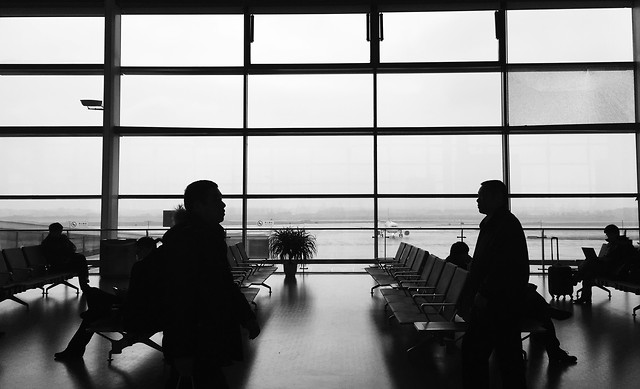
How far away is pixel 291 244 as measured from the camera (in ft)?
32.4

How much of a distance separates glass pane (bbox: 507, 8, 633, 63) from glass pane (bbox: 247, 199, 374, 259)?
4768mm

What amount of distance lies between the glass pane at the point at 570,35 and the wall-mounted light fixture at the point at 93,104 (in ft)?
29.7

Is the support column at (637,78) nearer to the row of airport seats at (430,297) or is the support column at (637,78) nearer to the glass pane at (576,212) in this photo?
the glass pane at (576,212)

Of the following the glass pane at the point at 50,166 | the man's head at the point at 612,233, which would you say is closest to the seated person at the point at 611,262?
the man's head at the point at 612,233

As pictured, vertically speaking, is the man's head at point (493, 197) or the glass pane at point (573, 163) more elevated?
the glass pane at point (573, 163)

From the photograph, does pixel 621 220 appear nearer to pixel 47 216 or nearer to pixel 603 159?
pixel 603 159

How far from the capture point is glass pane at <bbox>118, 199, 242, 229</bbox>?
1118cm

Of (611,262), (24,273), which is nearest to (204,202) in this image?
(24,273)

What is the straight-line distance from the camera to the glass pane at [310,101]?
1120 cm

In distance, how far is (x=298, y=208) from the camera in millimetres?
11180

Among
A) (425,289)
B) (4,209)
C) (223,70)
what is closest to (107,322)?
(425,289)

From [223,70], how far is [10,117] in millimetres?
4844

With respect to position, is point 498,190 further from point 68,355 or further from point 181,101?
point 181,101

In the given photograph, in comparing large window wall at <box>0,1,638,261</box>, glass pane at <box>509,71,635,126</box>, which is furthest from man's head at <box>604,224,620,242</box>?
glass pane at <box>509,71,635,126</box>
